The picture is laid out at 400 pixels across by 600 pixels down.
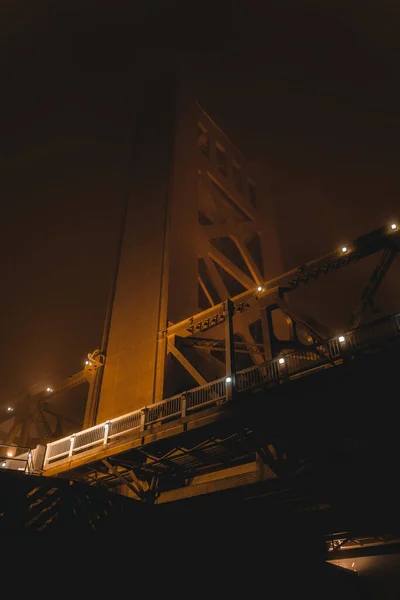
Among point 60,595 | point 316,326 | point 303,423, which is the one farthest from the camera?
point 316,326

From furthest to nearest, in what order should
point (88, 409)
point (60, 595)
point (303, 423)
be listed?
point (88, 409), point (303, 423), point (60, 595)

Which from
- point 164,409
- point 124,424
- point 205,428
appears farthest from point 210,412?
point 124,424

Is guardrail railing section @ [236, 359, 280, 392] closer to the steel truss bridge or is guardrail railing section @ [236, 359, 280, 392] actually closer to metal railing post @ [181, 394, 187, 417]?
the steel truss bridge

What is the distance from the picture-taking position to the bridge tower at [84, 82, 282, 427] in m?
22.6

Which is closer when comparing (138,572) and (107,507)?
(138,572)

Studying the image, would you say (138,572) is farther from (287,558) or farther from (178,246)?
(178,246)

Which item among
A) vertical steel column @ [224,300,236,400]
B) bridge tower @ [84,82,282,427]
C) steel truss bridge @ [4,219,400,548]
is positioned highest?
bridge tower @ [84,82,282,427]

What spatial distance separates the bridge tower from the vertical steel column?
9.18ft

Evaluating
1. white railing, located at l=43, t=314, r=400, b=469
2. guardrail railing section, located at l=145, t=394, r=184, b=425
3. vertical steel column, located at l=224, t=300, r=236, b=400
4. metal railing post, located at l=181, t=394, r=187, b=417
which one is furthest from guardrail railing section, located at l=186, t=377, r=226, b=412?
guardrail railing section, located at l=145, t=394, r=184, b=425

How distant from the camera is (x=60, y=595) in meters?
8.93

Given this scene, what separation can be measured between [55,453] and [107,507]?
8624 mm

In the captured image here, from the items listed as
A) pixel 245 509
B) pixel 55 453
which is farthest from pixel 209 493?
pixel 55 453

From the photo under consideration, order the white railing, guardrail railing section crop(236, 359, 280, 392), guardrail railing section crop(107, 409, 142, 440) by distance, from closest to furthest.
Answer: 1. the white railing
2. guardrail railing section crop(236, 359, 280, 392)
3. guardrail railing section crop(107, 409, 142, 440)

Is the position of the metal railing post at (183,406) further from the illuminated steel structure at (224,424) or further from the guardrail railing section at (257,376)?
the guardrail railing section at (257,376)
